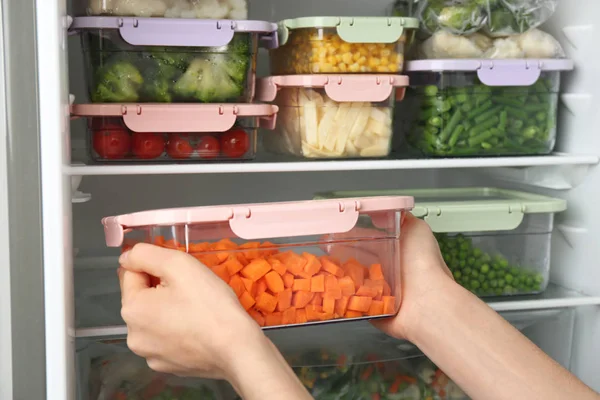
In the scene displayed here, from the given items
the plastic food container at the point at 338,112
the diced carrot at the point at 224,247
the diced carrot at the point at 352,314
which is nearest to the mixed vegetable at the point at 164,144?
the plastic food container at the point at 338,112

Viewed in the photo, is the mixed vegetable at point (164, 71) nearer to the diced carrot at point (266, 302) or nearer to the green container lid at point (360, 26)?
the green container lid at point (360, 26)

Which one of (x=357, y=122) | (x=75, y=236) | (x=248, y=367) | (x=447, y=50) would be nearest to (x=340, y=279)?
(x=248, y=367)

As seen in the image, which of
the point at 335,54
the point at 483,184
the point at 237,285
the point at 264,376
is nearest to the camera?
the point at 264,376

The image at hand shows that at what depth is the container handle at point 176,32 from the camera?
4.42 feet

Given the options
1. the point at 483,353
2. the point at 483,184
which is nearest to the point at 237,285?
the point at 483,353

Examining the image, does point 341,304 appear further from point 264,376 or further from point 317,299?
point 264,376

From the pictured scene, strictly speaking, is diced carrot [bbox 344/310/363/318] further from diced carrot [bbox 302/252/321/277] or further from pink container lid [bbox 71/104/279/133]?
pink container lid [bbox 71/104/279/133]

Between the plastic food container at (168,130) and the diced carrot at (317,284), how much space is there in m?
0.40

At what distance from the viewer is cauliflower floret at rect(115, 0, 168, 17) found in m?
1.35

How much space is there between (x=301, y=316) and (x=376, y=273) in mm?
139

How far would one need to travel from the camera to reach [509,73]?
154 cm

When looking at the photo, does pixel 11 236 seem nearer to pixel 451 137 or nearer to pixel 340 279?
pixel 340 279

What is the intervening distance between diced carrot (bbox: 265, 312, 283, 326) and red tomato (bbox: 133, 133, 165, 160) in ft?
1.44

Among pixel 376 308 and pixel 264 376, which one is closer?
pixel 264 376
